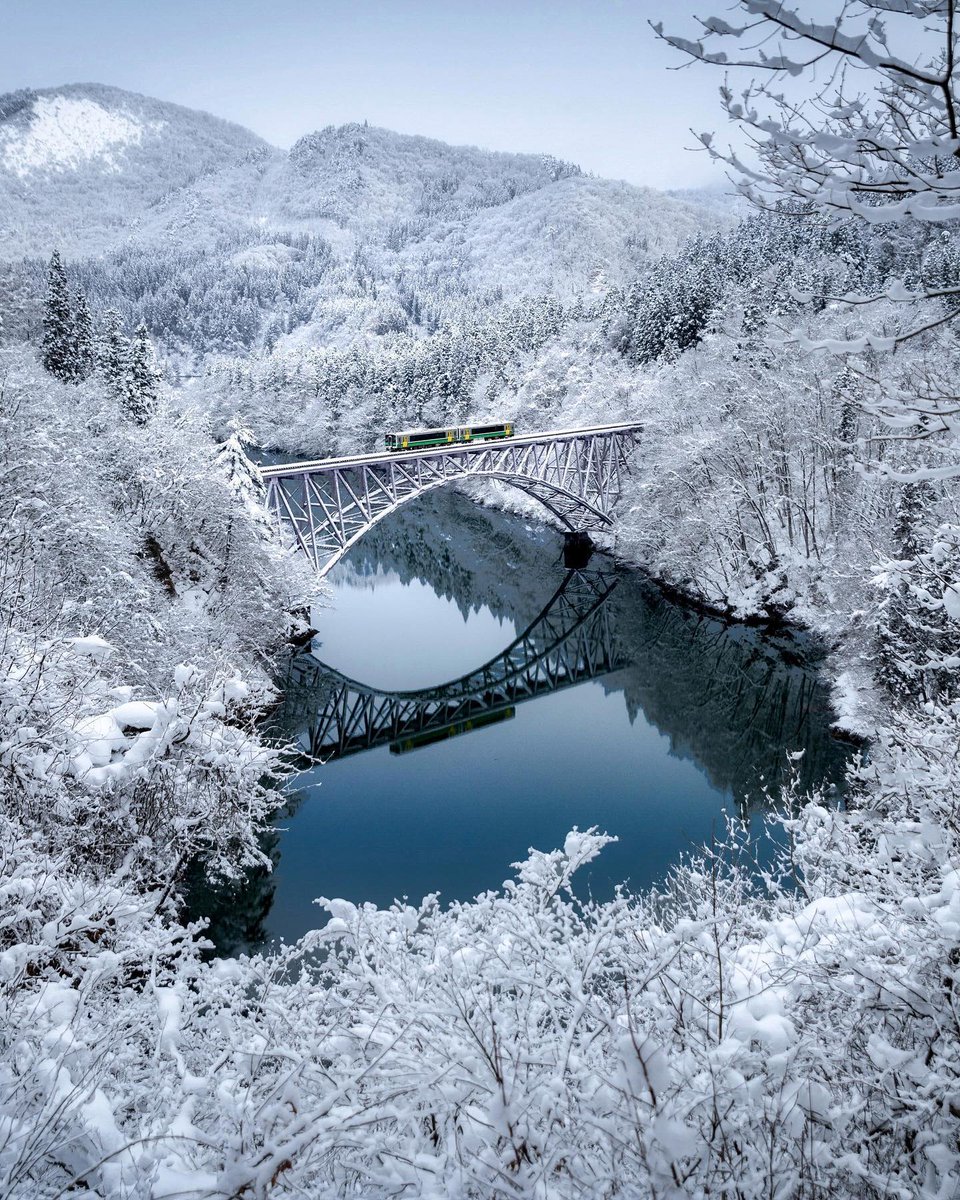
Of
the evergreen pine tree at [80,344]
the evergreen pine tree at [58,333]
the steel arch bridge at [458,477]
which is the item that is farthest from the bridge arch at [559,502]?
the evergreen pine tree at [58,333]

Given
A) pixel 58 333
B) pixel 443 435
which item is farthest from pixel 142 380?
pixel 443 435

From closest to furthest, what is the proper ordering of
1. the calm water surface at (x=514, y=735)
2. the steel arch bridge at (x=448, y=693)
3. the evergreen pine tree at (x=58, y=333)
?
the calm water surface at (x=514, y=735) < the steel arch bridge at (x=448, y=693) < the evergreen pine tree at (x=58, y=333)

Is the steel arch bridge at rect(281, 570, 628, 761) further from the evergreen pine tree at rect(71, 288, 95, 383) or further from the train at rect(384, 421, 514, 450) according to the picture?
the evergreen pine tree at rect(71, 288, 95, 383)

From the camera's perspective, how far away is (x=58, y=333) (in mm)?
31359

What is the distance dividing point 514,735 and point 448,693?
13.2 ft

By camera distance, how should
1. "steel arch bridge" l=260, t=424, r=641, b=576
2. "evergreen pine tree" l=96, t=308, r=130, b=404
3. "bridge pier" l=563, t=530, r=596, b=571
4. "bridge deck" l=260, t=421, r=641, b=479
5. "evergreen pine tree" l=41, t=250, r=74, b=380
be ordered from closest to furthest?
1. "bridge deck" l=260, t=421, r=641, b=479
2. "steel arch bridge" l=260, t=424, r=641, b=576
3. "evergreen pine tree" l=41, t=250, r=74, b=380
4. "evergreen pine tree" l=96, t=308, r=130, b=404
5. "bridge pier" l=563, t=530, r=596, b=571

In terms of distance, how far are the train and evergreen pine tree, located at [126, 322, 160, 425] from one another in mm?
13776

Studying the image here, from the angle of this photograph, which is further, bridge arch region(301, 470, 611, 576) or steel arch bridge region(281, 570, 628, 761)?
bridge arch region(301, 470, 611, 576)

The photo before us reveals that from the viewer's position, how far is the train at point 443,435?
43562 mm

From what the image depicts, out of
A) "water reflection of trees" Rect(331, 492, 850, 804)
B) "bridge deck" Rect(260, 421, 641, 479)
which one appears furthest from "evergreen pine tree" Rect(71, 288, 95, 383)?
"water reflection of trees" Rect(331, 492, 850, 804)

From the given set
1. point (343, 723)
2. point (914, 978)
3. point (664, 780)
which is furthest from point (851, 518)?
point (914, 978)

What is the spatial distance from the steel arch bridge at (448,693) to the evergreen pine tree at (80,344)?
17.0 metres

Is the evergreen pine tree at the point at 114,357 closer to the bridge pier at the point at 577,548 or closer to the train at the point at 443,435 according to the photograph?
the train at the point at 443,435

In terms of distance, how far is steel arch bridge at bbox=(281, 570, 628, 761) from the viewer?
890 inches
